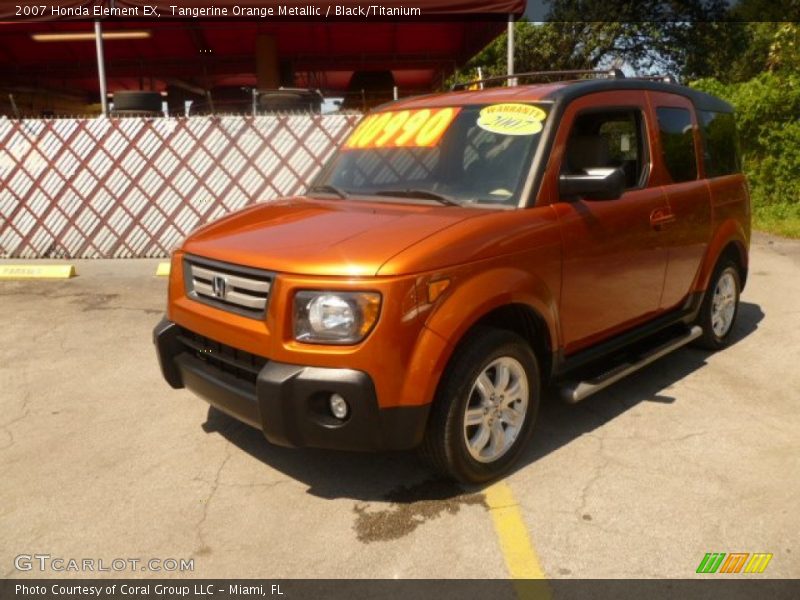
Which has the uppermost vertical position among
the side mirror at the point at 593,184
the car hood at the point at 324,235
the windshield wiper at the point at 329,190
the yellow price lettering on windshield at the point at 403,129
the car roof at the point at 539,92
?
the car roof at the point at 539,92

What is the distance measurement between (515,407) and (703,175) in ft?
7.65

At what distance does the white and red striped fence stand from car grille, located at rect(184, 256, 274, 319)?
5.82 m

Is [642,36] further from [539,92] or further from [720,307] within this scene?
[539,92]

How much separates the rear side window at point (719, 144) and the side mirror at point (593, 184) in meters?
1.62

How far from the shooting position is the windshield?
334 cm

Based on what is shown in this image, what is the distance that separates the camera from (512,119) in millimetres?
3463

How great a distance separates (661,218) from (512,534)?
6.95 ft

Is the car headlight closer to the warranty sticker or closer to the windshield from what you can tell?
the windshield

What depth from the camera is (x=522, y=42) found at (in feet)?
77.6

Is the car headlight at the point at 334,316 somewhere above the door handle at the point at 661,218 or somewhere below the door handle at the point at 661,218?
below

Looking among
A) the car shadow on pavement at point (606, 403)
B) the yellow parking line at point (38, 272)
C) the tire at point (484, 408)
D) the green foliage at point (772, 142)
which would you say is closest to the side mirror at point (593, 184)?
the tire at point (484, 408)

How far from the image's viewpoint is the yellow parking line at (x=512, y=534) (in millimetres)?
2535

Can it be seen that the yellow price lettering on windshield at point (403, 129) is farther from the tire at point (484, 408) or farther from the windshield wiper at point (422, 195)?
the tire at point (484, 408)

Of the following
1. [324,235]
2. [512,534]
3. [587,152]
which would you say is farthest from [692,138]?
[512,534]
